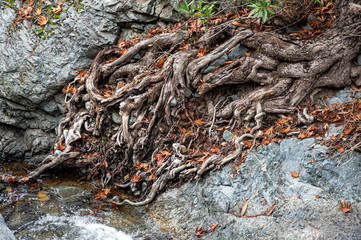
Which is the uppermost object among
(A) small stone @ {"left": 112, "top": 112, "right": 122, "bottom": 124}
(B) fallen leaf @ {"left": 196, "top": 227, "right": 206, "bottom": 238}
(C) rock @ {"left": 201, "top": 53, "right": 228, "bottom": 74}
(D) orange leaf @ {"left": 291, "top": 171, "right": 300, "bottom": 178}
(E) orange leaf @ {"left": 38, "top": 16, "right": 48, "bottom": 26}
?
(E) orange leaf @ {"left": 38, "top": 16, "right": 48, "bottom": 26}

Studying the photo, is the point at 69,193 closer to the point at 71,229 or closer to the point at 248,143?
the point at 71,229

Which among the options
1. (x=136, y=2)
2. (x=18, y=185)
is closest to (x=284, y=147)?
(x=136, y=2)

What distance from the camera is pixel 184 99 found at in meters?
5.08

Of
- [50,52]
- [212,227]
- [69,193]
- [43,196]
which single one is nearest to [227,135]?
[212,227]

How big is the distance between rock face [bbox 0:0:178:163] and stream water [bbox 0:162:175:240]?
2.17 meters

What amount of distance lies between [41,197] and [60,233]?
1.16m

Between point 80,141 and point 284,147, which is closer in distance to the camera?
point 284,147

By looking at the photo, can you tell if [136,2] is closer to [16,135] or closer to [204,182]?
[204,182]

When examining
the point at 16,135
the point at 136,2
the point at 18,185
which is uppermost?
the point at 136,2

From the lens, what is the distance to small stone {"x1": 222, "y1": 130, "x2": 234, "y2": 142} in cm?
471

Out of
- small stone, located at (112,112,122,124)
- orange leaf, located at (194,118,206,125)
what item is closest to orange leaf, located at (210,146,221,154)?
orange leaf, located at (194,118,206,125)

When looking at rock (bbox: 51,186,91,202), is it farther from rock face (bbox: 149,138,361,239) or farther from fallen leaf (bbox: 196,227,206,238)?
fallen leaf (bbox: 196,227,206,238)

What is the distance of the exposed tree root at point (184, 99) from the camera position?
456cm

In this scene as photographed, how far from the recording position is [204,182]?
432 cm
